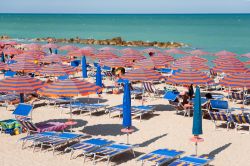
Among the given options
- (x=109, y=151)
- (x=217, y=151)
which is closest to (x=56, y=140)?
(x=109, y=151)

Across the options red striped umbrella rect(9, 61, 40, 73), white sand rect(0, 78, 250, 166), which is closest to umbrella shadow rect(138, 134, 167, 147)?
white sand rect(0, 78, 250, 166)

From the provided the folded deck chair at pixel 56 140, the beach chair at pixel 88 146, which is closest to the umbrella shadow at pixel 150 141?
the beach chair at pixel 88 146

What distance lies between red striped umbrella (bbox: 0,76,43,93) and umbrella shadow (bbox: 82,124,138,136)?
2028 millimetres

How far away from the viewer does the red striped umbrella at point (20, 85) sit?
1137cm

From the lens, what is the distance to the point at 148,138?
Result: 36.9 ft

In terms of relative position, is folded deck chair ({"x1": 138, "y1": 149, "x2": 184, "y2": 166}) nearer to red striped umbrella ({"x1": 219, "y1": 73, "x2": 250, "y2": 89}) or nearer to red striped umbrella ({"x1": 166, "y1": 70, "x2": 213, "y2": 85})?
red striped umbrella ({"x1": 166, "y1": 70, "x2": 213, "y2": 85})

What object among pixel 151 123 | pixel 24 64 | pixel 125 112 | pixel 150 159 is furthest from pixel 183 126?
pixel 24 64

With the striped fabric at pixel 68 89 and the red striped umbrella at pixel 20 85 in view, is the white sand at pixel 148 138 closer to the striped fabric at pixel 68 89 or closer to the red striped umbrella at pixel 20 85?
the red striped umbrella at pixel 20 85

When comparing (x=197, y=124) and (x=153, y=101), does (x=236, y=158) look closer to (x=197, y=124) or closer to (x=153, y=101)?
(x=197, y=124)

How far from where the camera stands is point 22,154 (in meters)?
Result: 9.76

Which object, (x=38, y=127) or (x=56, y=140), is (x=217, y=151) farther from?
(x=38, y=127)

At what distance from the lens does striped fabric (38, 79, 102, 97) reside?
33.6 ft

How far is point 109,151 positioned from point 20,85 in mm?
3908

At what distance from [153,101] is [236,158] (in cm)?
751
